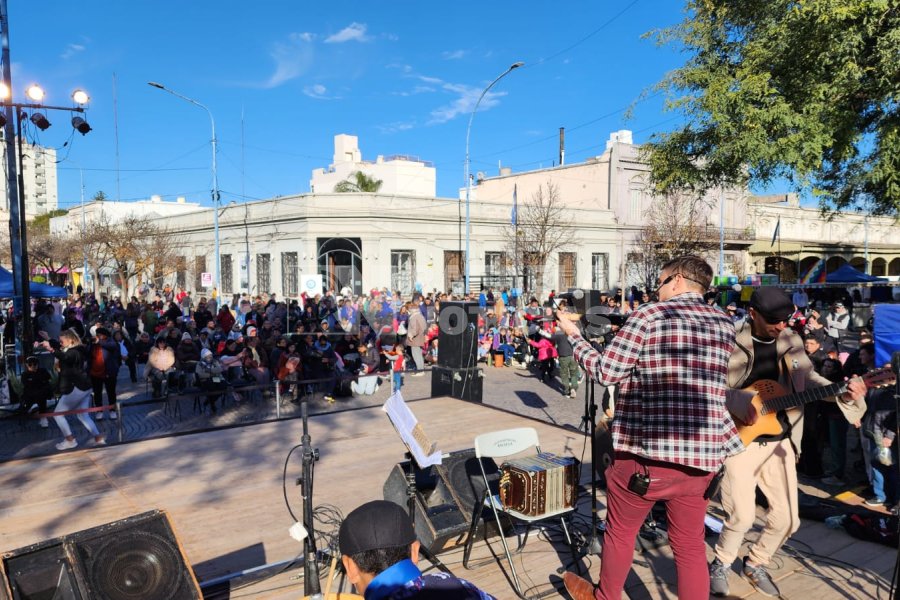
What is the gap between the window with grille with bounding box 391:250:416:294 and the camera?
30422mm

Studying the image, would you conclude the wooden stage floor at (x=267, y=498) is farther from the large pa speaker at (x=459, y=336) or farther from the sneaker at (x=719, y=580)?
the large pa speaker at (x=459, y=336)

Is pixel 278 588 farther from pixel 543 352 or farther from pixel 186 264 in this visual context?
pixel 186 264

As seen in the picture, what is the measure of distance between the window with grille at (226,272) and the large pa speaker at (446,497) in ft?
105

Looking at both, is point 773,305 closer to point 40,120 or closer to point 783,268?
point 40,120

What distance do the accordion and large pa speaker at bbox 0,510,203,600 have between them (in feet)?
6.71

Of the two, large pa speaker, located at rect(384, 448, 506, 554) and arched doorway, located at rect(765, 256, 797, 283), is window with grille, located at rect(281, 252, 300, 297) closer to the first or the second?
large pa speaker, located at rect(384, 448, 506, 554)

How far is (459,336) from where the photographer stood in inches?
415

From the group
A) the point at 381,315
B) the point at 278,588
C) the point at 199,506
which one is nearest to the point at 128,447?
the point at 199,506

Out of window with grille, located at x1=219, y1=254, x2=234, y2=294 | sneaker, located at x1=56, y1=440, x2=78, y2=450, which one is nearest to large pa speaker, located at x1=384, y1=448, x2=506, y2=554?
sneaker, located at x1=56, y1=440, x2=78, y2=450

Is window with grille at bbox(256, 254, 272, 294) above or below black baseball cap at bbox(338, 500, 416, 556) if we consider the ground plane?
above

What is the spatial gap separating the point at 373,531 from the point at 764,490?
2.93 meters

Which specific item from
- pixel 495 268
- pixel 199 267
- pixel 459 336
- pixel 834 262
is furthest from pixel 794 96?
pixel 834 262

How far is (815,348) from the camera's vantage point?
7727mm

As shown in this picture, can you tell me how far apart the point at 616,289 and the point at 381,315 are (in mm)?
23309
